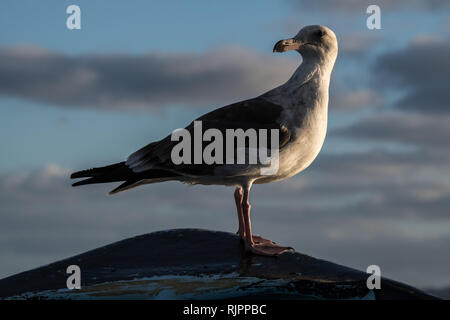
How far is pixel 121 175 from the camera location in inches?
389

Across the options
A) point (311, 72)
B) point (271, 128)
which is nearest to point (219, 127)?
point (271, 128)

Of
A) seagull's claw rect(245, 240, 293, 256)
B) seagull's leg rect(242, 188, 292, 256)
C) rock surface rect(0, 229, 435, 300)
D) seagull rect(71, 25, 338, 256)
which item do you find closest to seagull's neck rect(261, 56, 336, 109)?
seagull rect(71, 25, 338, 256)

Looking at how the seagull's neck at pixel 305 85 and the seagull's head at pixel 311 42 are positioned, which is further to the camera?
the seagull's head at pixel 311 42

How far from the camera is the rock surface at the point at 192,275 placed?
8023mm

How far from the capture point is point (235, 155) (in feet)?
30.2

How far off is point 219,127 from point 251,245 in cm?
187

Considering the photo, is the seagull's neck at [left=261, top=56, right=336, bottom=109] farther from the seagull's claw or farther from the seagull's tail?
the seagull's claw

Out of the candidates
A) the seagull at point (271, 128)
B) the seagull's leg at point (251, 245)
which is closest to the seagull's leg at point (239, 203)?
the seagull at point (271, 128)

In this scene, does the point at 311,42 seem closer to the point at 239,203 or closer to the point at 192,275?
the point at 239,203

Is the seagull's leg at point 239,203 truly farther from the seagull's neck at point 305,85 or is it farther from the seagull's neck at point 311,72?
the seagull's neck at point 311,72

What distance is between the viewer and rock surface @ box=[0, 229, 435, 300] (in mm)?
8023

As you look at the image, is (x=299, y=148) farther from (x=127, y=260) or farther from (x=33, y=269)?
(x=33, y=269)
